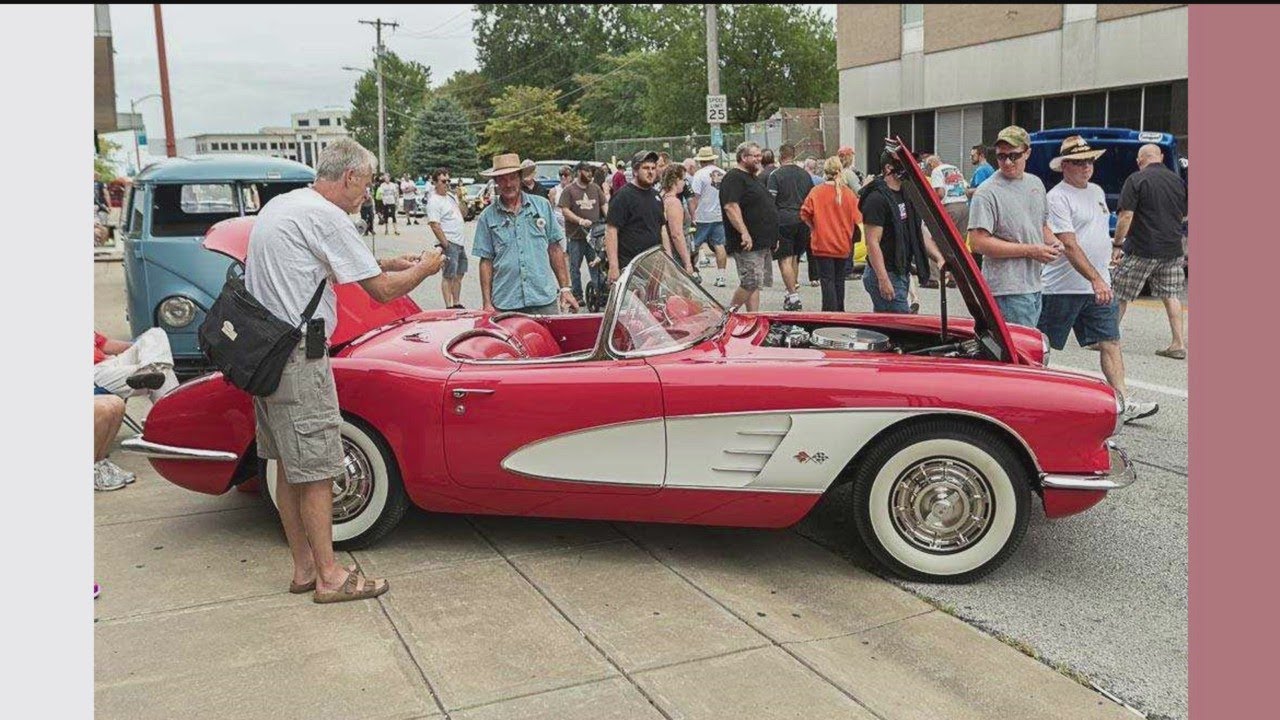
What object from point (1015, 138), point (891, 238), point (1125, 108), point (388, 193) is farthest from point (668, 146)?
point (1015, 138)

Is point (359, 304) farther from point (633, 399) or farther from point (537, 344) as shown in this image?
point (633, 399)

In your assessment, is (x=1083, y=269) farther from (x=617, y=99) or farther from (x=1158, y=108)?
(x=617, y=99)

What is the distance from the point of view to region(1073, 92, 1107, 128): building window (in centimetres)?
2245

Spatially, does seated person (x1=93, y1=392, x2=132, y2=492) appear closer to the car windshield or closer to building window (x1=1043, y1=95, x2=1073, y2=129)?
the car windshield

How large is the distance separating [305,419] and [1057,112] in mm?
23010

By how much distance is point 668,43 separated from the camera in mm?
47812

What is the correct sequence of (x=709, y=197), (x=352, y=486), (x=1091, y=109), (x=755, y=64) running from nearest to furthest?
(x=352, y=486)
(x=709, y=197)
(x=1091, y=109)
(x=755, y=64)

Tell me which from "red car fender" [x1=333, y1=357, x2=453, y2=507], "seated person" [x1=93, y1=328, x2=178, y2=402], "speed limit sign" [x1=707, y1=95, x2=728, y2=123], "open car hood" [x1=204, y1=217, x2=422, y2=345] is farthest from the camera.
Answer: "speed limit sign" [x1=707, y1=95, x2=728, y2=123]

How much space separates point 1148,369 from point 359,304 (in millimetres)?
5935

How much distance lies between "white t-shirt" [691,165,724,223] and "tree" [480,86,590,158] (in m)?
49.9

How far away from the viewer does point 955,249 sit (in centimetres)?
439

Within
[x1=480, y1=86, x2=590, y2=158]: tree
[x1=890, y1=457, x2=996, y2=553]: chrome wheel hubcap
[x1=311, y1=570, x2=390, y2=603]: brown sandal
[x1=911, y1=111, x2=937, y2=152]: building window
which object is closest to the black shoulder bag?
[x1=311, y1=570, x2=390, y2=603]: brown sandal

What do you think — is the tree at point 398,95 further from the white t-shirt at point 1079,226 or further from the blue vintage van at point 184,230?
the white t-shirt at point 1079,226
